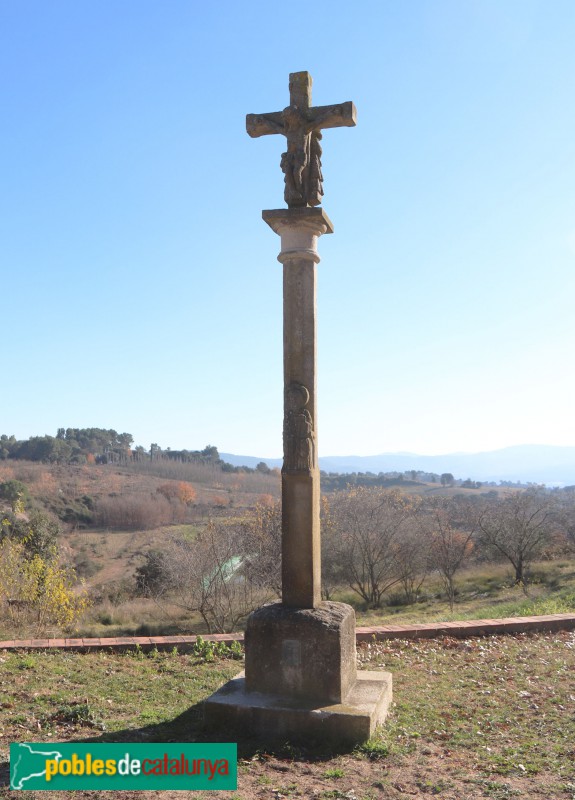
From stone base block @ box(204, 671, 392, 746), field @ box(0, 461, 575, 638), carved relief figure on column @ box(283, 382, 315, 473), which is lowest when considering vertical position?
field @ box(0, 461, 575, 638)

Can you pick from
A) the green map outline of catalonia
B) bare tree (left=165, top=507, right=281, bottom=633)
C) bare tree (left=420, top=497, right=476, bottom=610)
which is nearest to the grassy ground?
the green map outline of catalonia

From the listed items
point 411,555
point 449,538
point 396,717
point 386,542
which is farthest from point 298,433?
point 449,538

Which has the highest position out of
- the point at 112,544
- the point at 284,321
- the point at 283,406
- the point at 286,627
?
the point at 284,321

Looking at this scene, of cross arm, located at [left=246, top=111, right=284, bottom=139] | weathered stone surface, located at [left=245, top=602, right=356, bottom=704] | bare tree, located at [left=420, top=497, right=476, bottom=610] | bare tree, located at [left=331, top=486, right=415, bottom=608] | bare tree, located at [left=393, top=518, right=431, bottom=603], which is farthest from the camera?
bare tree, located at [left=393, top=518, right=431, bottom=603]

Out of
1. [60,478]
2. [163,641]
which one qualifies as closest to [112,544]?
[60,478]

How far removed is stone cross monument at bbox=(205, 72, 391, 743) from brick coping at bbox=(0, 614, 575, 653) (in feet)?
8.36

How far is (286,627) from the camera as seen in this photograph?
5.01 metres

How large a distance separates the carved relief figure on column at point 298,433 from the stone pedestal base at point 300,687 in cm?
116

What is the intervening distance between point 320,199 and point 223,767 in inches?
173

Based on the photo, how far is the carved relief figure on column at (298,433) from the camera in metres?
5.24

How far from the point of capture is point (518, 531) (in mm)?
24125

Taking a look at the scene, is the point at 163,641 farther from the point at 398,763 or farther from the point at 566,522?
the point at 566,522

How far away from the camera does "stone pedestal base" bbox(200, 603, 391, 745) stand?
465cm

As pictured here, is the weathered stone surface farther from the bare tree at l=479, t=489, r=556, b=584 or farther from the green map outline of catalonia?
the bare tree at l=479, t=489, r=556, b=584
